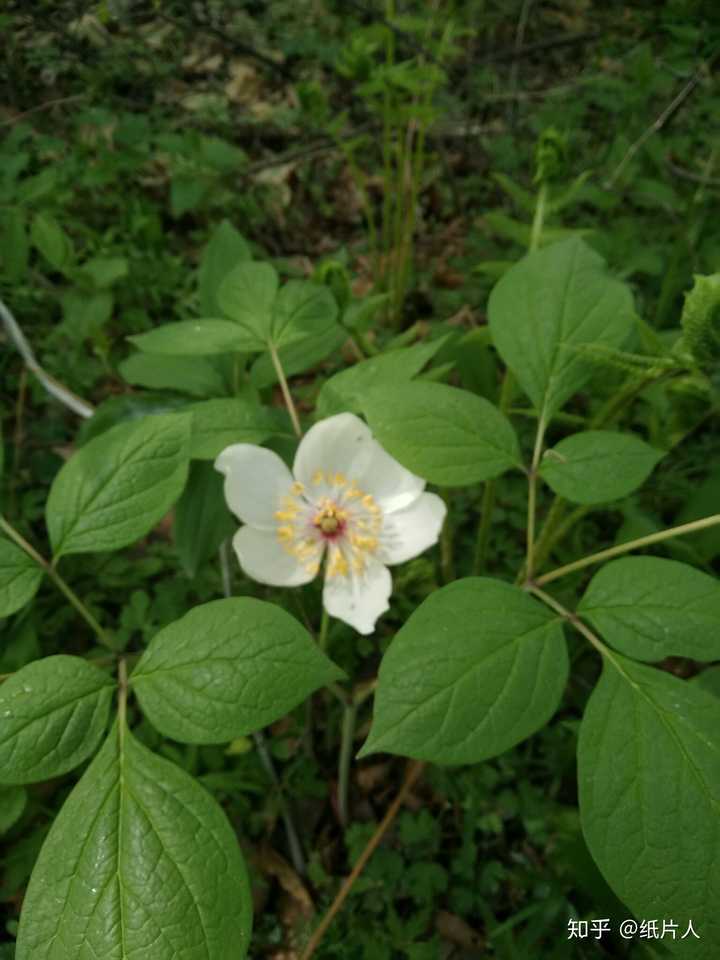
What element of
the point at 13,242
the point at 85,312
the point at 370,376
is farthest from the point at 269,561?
the point at 13,242

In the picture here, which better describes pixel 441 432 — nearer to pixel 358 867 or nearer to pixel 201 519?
pixel 201 519

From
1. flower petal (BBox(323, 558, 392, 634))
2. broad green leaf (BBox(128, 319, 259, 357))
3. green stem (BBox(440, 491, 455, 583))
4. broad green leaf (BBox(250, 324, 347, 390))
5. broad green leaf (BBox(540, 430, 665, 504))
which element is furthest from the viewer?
green stem (BBox(440, 491, 455, 583))

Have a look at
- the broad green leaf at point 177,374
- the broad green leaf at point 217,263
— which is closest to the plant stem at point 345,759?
the broad green leaf at point 177,374

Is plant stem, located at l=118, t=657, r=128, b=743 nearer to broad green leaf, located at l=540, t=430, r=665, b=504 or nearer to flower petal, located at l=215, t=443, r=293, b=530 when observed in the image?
flower petal, located at l=215, t=443, r=293, b=530

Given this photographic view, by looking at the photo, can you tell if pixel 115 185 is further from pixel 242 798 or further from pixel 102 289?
pixel 242 798

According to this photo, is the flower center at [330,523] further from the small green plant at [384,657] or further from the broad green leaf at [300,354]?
the broad green leaf at [300,354]

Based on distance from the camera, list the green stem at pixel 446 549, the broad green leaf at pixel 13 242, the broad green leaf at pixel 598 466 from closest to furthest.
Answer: the broad green leaf at pixel 598 466 → the green stem at pixel 446 549 → the broad green leaf at pixel 13 242

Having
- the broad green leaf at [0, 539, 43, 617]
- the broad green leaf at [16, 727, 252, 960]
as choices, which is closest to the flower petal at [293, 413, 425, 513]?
the broad green leaf at [0, 539, 43, 617]
